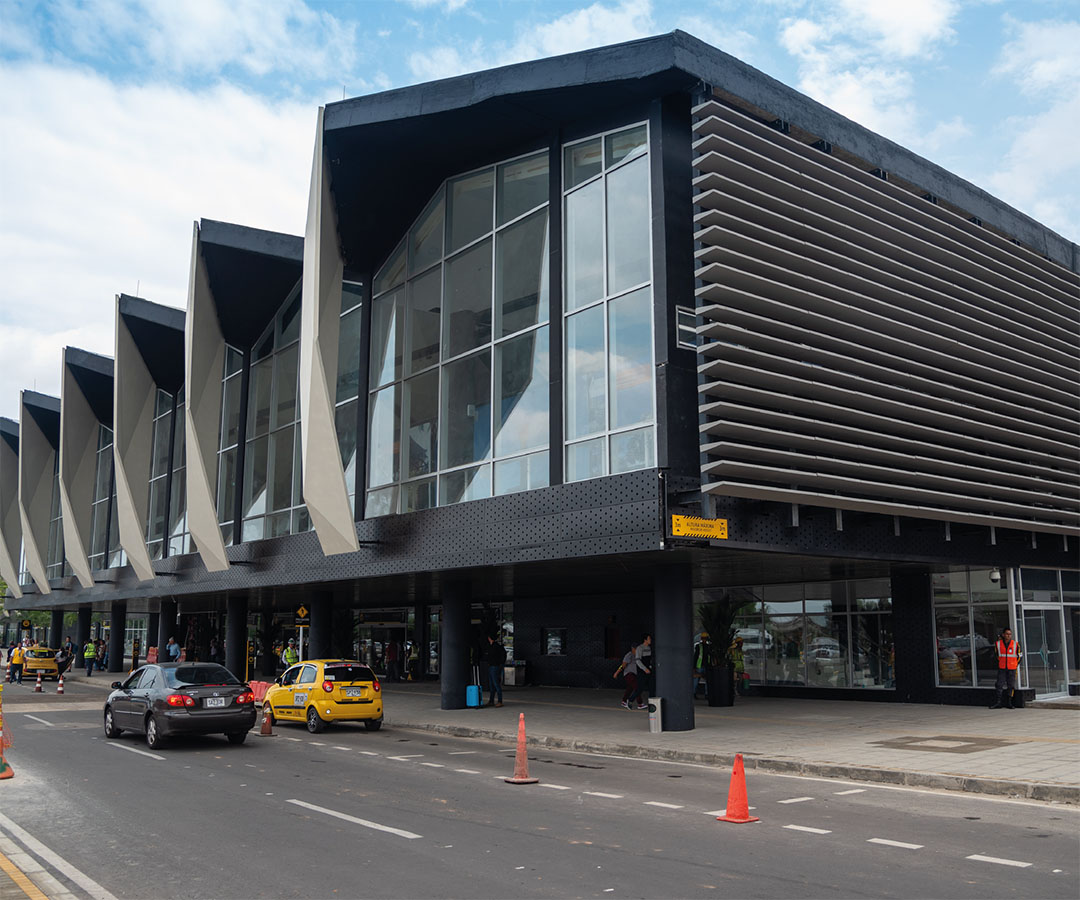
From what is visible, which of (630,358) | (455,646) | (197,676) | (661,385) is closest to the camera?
(197,676)

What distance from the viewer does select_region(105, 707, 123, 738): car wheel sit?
717 inches

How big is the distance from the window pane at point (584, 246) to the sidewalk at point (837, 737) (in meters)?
Answer: 8.68

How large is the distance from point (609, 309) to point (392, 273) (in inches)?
393

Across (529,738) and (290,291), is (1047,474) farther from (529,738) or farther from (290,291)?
(290,291)

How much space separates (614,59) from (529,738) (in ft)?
42.5

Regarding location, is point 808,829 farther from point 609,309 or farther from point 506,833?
point 609,309

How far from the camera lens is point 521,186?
22172 millimetres

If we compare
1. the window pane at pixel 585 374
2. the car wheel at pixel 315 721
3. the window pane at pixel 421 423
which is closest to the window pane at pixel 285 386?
the window pane at pixel 421 423

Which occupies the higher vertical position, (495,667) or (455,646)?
(455,646)

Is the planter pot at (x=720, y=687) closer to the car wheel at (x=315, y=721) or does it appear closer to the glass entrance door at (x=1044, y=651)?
the glass entrance door at (x=1044, y=651)

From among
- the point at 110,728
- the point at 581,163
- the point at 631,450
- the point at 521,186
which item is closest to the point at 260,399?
the point at 521,186

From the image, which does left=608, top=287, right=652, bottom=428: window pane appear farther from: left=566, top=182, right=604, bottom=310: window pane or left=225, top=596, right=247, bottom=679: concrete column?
left=225, top=596, right=247, bottom=679: concrete column

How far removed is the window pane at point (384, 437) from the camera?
2583 centimetres

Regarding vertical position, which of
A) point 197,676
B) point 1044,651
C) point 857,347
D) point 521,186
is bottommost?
point 197,676
